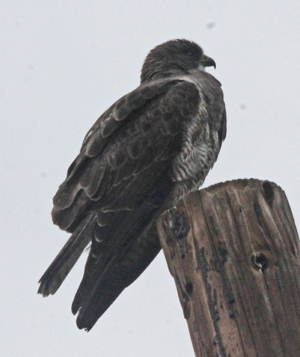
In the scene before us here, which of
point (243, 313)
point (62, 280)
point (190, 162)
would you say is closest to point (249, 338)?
point (243, 313)

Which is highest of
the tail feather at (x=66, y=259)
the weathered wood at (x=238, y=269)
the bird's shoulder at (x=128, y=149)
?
the bird's shoulder at (x=128, y=149)

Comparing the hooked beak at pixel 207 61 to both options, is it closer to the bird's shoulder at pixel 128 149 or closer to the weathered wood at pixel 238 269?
the bird's shoulder at pixel 128 149

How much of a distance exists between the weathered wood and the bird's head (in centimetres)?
445

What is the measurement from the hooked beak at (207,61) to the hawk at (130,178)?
135cm

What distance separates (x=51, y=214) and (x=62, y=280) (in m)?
0.83

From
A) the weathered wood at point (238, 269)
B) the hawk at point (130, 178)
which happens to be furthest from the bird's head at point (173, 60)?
the weathered wood at point (238, 269)

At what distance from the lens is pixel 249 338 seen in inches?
132

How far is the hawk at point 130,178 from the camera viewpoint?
5750 millimetres

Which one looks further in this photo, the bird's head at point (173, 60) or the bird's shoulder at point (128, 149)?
the bird's head at point (173, 60)

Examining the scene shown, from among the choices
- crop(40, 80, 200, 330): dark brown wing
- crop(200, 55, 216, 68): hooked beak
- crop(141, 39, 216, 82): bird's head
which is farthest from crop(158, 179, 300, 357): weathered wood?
crop(200, 55, 216, 68): hooked beak

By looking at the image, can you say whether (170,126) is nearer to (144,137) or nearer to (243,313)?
(144,137)

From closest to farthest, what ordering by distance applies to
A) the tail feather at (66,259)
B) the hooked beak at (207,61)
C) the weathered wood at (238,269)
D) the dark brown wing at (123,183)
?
the weathered wood at (238,269)
the tail feather at (66,259)
the dark brown wing at (123,183)
the hooked beak at (207,61)

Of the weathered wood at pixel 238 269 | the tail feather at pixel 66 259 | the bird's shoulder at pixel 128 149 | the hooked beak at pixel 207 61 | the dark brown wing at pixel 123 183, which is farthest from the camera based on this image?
the hooked beak at pixel 207 61

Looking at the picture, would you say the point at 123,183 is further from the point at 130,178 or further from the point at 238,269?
the point at 238,269
